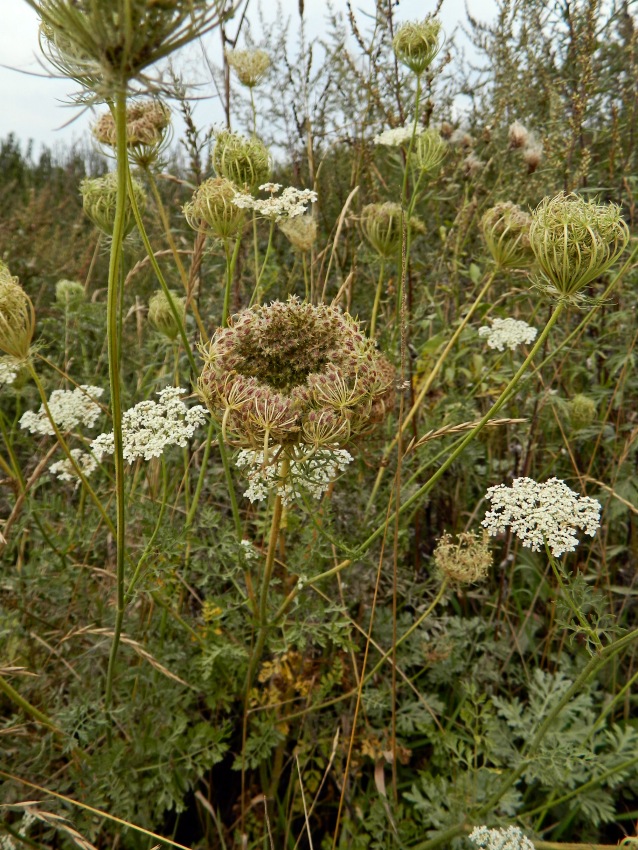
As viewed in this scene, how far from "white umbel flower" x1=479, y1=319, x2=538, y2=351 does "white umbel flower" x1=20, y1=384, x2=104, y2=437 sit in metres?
1.66

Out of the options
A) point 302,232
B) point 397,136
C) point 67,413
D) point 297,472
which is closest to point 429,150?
point 397,136

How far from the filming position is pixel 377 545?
108 inches

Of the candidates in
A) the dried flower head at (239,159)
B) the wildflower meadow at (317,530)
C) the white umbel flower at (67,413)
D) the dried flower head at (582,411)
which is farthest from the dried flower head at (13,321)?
the dried flower head at (582,411)

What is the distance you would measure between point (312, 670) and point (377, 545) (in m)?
0.61

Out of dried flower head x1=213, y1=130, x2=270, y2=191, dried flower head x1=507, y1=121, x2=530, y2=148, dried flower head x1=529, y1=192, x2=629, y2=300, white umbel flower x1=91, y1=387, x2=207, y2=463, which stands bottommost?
white umbel flower x1=91, y1=387, x2=207, y2=463

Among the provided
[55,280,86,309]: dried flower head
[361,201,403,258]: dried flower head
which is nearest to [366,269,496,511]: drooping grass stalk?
[361,201,403,258]: dried flower head

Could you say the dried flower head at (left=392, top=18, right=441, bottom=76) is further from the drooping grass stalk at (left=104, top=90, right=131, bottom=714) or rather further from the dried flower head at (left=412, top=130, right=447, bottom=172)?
the drooping grass stalk at (left=104, top=90, right=131, bottom=714)

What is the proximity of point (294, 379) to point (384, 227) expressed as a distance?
124cm

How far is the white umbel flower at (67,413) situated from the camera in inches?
91.7

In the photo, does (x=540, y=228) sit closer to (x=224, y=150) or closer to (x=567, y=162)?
(x=224, y=150)

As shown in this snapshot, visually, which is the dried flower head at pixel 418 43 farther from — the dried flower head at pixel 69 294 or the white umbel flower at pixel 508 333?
the dried flower head at pixel 69 294

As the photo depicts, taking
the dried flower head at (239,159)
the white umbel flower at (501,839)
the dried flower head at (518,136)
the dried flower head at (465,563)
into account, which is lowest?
the white umbel flower at (501,839)

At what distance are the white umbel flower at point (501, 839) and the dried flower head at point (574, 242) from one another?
1.58 metres

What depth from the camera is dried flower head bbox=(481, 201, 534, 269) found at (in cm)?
229
